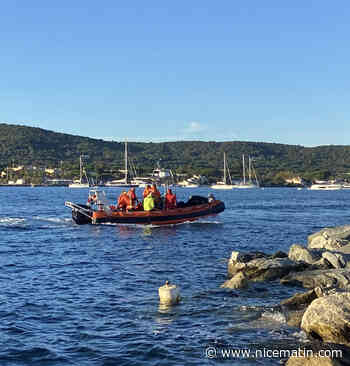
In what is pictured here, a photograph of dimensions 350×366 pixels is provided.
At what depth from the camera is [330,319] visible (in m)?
10.9

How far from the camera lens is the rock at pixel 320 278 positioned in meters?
15.7

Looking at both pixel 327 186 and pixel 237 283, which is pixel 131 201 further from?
pixel 327 186

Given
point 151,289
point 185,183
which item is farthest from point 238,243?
point 185,183

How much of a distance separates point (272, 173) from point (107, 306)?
179186mm

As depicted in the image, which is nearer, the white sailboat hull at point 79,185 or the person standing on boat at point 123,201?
the person standing on boat at point 123,201

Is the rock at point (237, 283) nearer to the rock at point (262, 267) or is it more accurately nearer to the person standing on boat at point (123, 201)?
the rock at point (262, 267)

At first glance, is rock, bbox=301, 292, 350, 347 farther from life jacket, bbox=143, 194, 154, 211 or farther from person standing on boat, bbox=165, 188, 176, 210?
person standing on boat, bbox=165, 188, 176, 210

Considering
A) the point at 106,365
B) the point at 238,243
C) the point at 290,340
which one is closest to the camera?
the point at 106,365

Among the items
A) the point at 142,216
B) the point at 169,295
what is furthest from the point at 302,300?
the point at 142,216

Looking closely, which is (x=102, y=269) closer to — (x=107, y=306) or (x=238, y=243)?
(x=107, y=306)

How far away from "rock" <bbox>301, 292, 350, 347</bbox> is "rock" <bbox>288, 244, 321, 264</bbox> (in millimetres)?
8249

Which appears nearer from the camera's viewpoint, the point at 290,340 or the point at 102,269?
the point at 290,340

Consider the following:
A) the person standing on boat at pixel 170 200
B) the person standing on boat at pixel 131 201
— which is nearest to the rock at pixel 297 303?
the person standing on boat at pixel 131 201

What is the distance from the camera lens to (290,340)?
11.3m
